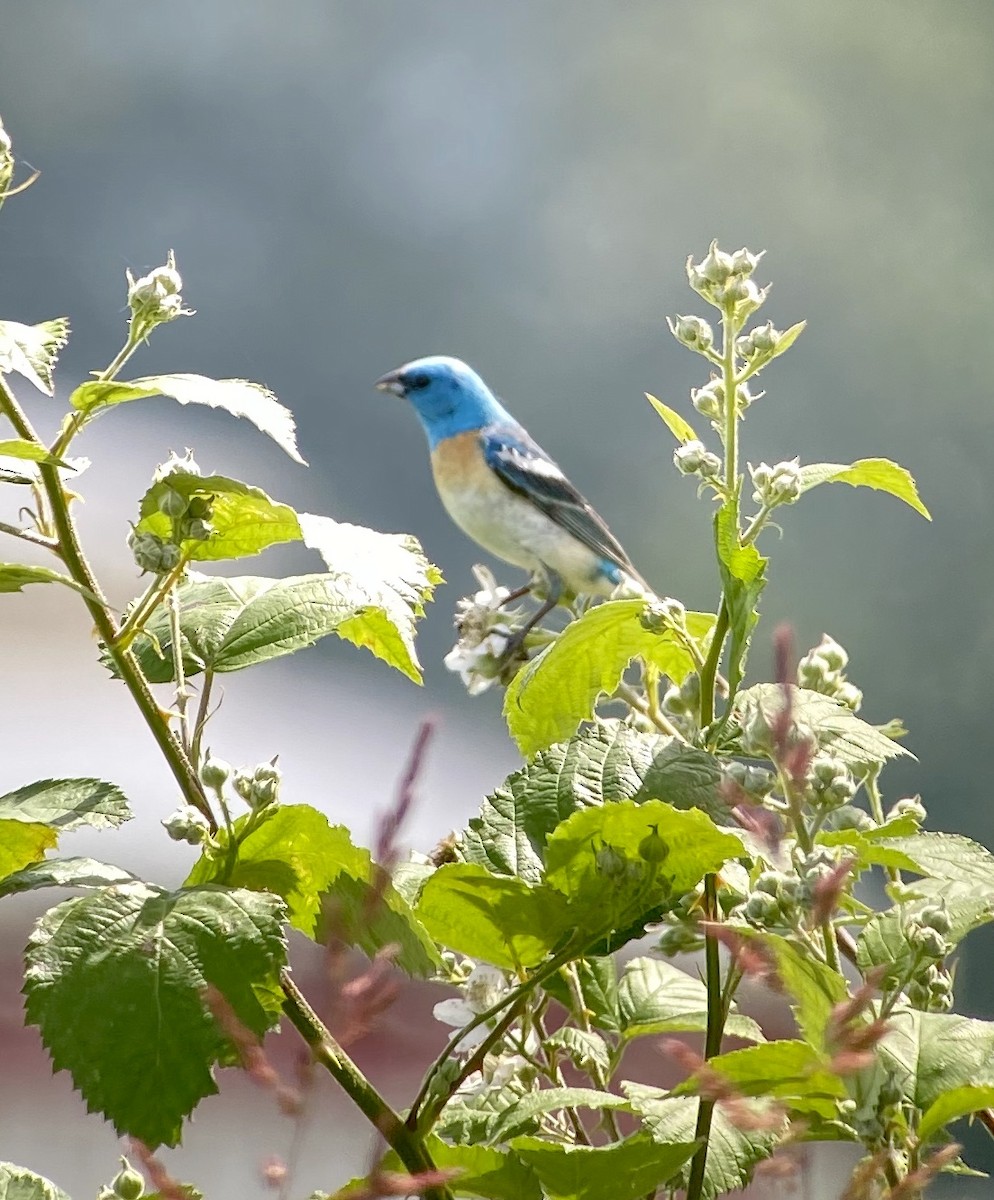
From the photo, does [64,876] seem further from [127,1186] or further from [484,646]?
[484,646]

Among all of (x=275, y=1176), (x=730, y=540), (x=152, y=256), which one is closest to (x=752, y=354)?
(x=730, y=540)

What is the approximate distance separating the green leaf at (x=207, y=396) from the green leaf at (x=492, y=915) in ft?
0.45

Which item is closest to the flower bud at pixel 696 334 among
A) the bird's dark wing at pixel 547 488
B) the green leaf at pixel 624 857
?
the green leaf at pixel 624 857

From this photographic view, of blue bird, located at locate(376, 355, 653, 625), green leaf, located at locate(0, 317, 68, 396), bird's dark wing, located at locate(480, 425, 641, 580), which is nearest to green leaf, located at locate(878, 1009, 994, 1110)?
green leaf, located at locate(0, 317, 68, 396)

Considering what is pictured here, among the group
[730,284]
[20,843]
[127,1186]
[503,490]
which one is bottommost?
[127,1186]

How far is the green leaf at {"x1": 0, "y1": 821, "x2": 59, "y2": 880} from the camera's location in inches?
16.5

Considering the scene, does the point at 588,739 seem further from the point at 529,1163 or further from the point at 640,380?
the point at 640,380

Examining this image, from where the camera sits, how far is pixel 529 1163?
1.27ft

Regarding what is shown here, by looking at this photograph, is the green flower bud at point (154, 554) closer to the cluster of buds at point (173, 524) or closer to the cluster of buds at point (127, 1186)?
the cluster of buds at point (173, 524)

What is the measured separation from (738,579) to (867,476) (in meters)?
0.13

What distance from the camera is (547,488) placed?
1.26 metres

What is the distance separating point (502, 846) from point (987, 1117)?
208mm

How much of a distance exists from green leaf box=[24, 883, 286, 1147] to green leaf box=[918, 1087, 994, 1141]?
0.19 m

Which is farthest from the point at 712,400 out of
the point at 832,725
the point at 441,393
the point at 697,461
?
the point at 441,393
